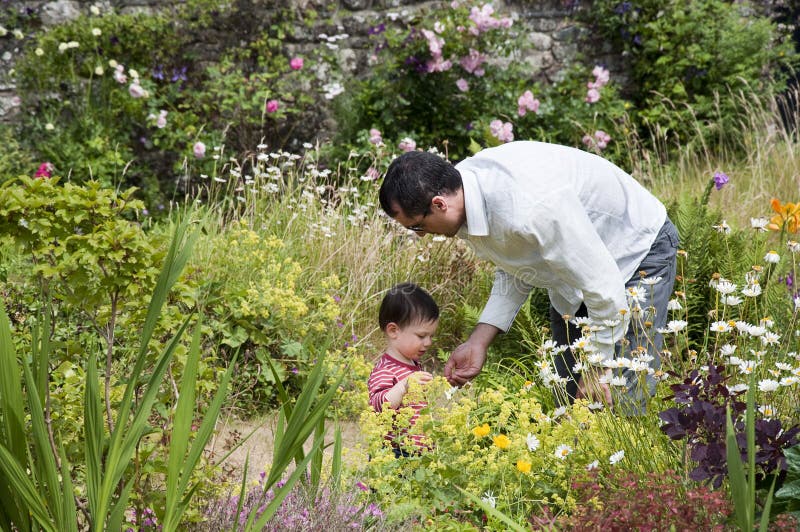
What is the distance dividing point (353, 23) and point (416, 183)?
187 inches

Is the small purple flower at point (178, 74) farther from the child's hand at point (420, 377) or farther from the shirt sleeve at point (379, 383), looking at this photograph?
the child's hand at point (420, 377)

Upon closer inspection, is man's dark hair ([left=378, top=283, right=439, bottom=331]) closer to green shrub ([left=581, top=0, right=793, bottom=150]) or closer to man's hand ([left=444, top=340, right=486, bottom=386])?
man's hand ([left=444, top=340, right=486, bottom=386])

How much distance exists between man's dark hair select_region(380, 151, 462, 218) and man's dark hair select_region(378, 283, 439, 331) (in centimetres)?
65

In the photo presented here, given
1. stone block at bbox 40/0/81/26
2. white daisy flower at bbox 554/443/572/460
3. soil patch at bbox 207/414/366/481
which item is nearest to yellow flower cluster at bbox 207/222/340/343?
soil patch at bbox 207/414/366/481

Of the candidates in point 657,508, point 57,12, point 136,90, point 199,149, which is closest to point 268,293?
point 657,508

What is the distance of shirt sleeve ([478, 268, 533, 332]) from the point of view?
10.2 ft

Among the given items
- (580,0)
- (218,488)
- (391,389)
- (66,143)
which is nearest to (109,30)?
(66,143)

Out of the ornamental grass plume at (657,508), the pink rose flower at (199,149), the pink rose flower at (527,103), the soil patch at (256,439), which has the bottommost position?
the soil patch at (256,439)

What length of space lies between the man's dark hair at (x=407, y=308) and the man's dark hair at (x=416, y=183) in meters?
0.65

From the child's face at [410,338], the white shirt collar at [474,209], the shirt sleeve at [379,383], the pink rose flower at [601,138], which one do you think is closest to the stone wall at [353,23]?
the pink rose flower at [601,138]

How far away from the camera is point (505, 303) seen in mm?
3133

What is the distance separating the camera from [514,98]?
672 cm

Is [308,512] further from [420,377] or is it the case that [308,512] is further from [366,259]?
[366,259]

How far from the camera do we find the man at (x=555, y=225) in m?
2.53
